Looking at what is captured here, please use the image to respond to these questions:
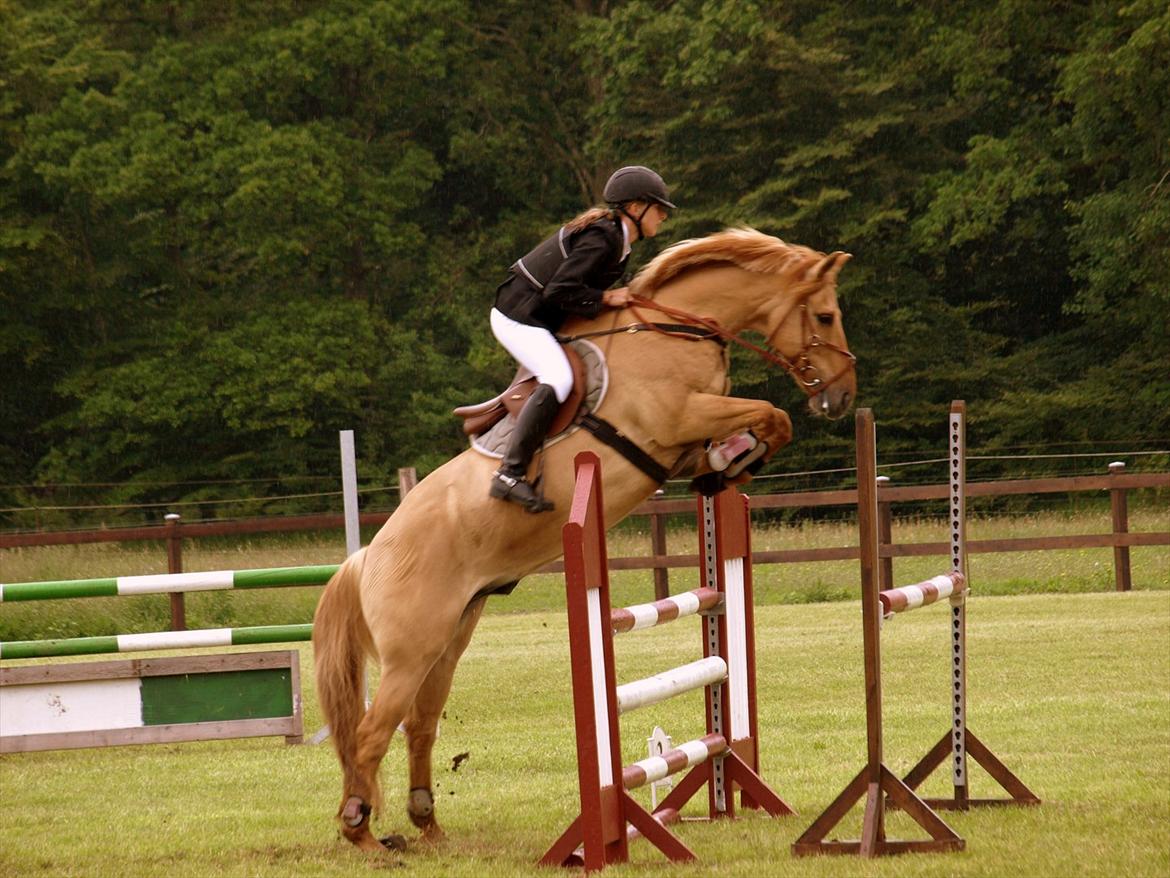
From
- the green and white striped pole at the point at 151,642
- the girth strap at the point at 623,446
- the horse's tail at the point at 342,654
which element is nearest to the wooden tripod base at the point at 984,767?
the girth strap at the point at 623,446

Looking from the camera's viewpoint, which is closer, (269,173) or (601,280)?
(601,280)

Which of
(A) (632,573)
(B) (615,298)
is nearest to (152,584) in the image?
(B) (615,298)

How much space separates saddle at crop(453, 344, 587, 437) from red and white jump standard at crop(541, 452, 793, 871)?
610mm

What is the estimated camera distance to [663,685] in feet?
15.7

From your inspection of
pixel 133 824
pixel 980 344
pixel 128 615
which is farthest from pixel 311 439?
pixel 133 824

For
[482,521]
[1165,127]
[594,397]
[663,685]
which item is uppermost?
[1165,127]

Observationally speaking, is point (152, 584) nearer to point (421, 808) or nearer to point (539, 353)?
point (421, 808)

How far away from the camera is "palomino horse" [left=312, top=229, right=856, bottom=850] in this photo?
509 centimetres

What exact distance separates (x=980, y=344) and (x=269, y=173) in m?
12.5

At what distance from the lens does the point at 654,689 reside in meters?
4.73

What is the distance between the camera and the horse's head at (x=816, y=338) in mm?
5352

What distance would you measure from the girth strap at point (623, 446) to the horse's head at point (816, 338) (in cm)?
63

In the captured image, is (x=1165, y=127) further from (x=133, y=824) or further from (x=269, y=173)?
(x=133, y=824)

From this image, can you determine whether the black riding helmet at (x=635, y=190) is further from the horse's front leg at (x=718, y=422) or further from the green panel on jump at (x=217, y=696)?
the green panel on jump at (x=217, y=696)
